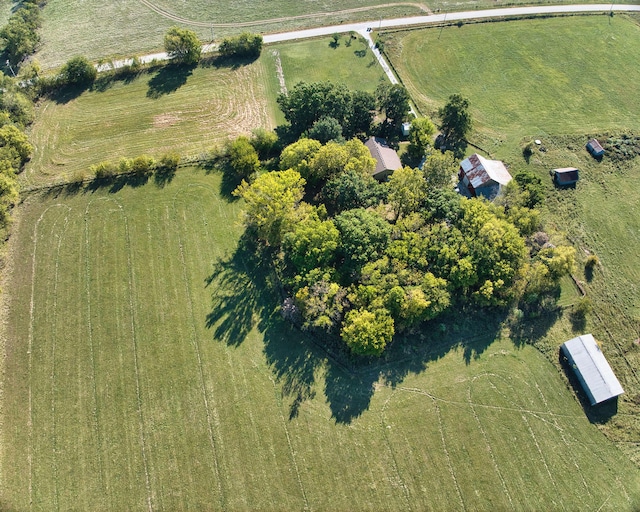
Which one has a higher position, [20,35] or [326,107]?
[20,35]

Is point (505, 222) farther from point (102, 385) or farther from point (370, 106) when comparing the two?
point (102, 385)

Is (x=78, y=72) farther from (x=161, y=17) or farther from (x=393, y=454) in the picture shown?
(x=393, y=454)

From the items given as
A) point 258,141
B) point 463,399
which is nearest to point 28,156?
point 258,141

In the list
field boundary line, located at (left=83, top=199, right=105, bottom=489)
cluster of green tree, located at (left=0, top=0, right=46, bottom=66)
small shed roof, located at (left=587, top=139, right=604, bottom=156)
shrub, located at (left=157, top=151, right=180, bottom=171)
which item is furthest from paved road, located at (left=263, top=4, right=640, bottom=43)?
field boundary line, located at (left=83, top=199, right=105, bottom=489)

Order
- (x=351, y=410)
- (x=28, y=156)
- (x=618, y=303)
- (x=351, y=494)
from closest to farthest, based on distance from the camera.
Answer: (x=351, y=494) → (x=351, y=410) → (x=618, y=303) → (x=28, y=156)

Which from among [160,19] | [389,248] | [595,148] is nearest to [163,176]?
[389,248]
